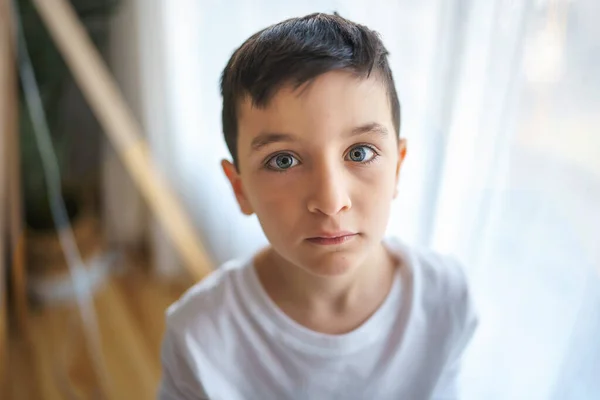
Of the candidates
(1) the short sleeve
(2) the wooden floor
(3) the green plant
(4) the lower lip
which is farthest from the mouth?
(3) the green plant

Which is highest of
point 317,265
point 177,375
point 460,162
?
point 460,162

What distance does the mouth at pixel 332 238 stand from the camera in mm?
634

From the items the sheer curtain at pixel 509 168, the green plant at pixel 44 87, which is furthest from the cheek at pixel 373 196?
the green plant at pixel 44 87

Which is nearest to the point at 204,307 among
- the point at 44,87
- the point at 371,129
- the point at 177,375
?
the point at 177,375

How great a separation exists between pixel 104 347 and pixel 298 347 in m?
1.08

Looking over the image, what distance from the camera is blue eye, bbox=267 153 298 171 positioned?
632 mm

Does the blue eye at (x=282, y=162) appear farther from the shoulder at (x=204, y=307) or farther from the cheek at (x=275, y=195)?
the shoulder at (x=204, y=307)

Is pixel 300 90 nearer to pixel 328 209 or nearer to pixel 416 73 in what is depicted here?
pixel 328 209

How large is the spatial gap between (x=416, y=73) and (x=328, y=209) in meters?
0.35

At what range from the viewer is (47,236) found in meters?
1.84

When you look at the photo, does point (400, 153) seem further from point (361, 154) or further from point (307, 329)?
point (307, 329)

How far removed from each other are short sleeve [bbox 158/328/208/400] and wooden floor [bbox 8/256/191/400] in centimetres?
82

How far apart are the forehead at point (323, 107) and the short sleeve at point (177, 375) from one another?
0.30 m

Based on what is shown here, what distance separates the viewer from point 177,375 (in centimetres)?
77
